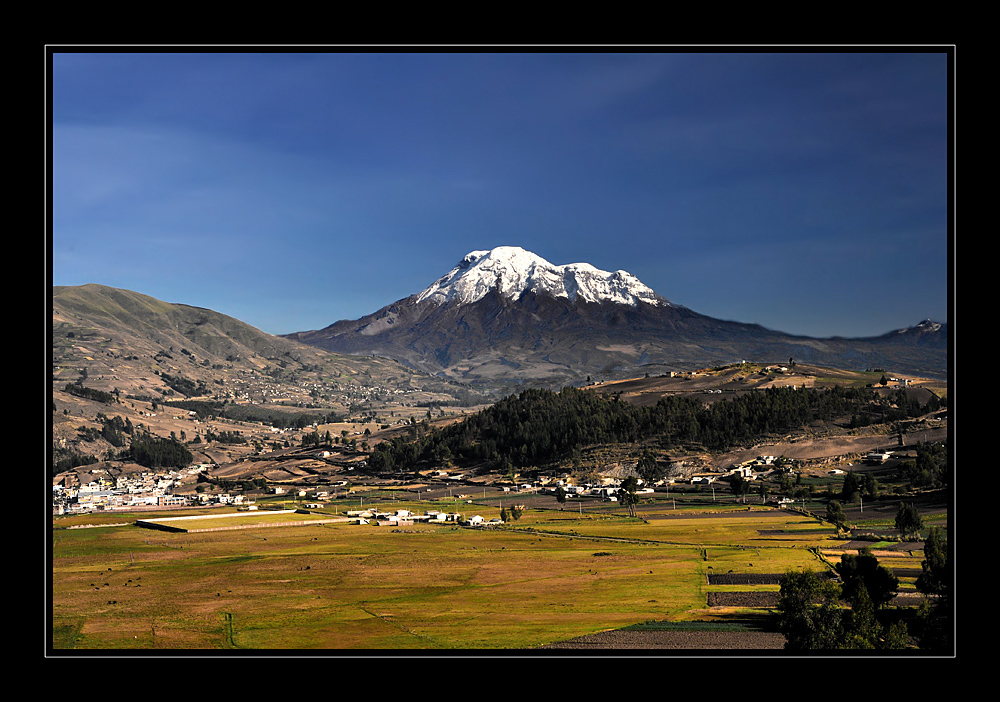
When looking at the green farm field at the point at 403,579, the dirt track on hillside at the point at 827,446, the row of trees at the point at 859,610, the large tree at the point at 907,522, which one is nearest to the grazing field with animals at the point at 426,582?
→ the green farm field at the point at 403,579

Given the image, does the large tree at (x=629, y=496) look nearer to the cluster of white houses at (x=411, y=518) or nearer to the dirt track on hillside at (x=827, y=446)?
the cluster of white houses at (x=411, y=518)

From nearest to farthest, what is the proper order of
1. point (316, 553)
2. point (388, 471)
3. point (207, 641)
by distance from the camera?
point (207, 641)
point (316, 553)
point (388, 471)

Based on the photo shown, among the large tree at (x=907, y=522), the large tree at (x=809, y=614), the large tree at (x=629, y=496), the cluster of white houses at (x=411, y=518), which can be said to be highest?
the large tree at (x=809, y=614)

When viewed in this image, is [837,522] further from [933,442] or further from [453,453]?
[453,453]

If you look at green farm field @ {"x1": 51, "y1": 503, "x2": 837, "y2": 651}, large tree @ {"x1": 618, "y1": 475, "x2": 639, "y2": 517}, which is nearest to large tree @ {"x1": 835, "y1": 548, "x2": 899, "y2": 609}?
green farm field @ {"x1": 51, "y1": 503, "x2": 837, "y2": 651}

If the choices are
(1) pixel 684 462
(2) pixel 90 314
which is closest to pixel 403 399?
(2) pixel 90 314

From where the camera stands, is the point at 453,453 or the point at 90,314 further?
the point at 90,314
